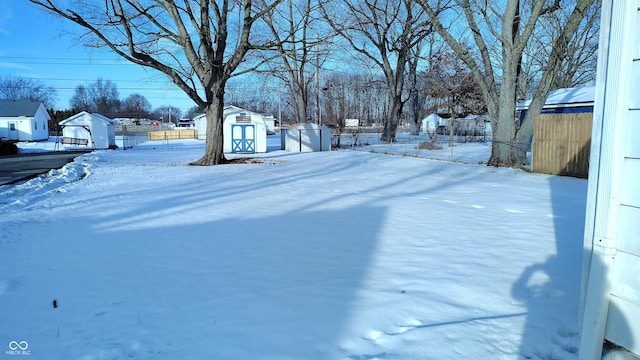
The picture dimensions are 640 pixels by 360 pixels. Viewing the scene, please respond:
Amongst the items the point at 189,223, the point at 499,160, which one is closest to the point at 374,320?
the point at 189,223

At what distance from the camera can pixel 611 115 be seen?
5.57 feet

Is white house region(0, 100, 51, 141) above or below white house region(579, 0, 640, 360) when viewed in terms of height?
above

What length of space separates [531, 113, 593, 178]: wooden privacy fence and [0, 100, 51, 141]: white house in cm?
4998

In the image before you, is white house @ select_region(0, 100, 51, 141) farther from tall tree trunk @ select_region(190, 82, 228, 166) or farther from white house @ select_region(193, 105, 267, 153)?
tall tree trunk @ select_region(190, 82, 228, 166)

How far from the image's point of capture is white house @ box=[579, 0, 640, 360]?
5.27 feet

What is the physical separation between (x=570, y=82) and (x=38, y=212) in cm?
3677

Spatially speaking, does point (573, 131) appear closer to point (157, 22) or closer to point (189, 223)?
point (189, 223)

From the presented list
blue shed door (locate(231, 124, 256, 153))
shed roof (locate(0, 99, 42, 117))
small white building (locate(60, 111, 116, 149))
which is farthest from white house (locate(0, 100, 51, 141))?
blue shed door (locate(231, 124, 256, 153))

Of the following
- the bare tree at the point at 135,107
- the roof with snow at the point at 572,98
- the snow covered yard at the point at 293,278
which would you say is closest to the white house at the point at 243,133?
the roof with snow at the point at 572,98

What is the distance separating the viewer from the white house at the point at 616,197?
1606 millimetres

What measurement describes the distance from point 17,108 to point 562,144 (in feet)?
174

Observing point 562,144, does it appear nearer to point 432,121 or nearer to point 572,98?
point 572,98

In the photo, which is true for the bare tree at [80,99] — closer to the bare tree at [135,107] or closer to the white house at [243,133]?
the bare tree at [135,107]

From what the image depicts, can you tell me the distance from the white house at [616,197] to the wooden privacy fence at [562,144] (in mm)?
10713
